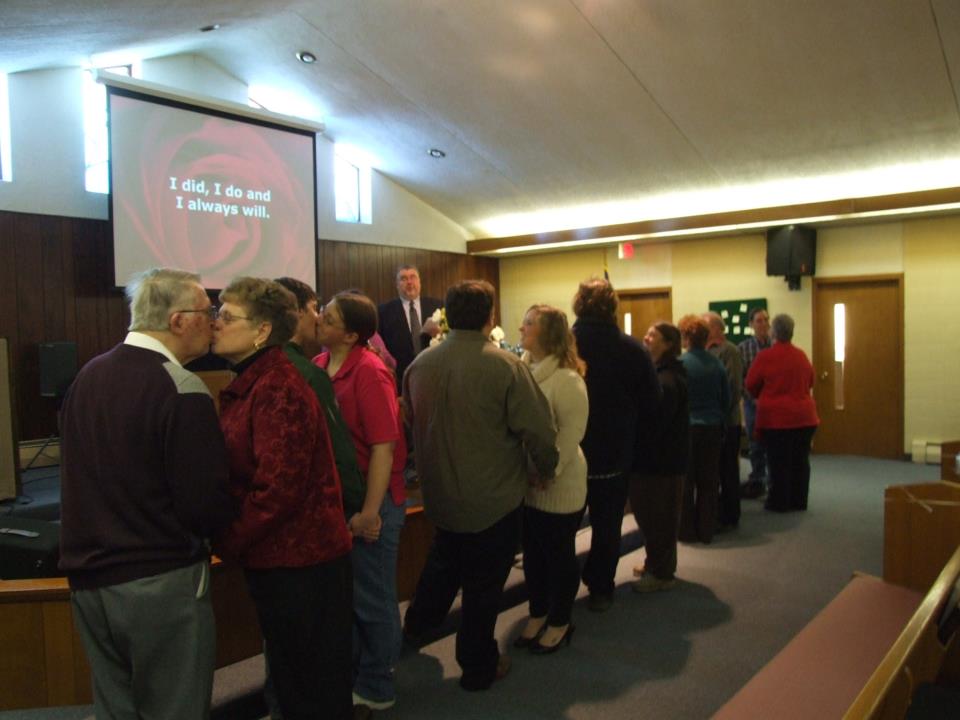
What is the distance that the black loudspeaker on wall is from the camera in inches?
221

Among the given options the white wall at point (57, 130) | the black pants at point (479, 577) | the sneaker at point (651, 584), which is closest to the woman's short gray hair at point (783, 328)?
the sneaker at point (651, 584)

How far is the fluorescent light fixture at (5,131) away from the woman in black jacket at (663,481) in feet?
18.0

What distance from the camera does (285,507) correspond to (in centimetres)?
157

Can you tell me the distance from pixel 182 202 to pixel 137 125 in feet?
2.30

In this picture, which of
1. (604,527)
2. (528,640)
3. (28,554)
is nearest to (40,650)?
(28,554)

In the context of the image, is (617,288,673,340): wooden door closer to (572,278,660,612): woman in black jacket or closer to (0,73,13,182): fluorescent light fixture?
(572,278,660,612): woman in black jacket

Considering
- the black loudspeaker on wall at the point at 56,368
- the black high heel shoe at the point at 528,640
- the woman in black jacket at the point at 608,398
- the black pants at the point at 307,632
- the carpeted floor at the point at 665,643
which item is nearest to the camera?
the black pants at the point at 307,632

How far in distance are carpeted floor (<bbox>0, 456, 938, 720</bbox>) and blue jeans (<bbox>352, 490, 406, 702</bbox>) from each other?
15cm

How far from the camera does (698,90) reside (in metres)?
5.68

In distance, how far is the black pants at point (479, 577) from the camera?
7.72 feet

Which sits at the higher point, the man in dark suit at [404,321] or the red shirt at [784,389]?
the man in dark suit at [404,321]

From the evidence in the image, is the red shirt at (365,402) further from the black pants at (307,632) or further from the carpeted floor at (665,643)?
the carpeted floor at (665,643)

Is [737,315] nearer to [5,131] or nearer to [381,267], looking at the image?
[381,267]

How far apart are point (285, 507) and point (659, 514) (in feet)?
7.47
